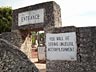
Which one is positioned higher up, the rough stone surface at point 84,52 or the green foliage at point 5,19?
the green foliage at point 5,19

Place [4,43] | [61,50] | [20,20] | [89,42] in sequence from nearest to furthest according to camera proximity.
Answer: [4,43] < [89,42] < [61,50] < [20,20]

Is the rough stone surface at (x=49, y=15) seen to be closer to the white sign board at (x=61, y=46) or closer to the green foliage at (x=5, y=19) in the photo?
the white sign board at (x=61, y=46)

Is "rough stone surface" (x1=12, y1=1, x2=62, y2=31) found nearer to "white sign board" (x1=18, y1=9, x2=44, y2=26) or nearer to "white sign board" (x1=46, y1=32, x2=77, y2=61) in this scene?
"white sign board" (x1=18, y1=9, x2=44, y2=26)

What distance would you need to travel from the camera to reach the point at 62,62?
8.07m

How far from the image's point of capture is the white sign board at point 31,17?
29.2 ft

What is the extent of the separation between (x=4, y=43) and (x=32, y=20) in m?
7.22

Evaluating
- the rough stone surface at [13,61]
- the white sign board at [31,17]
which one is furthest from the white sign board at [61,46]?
the rough stone surface at [13,61]

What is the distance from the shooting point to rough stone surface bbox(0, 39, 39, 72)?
180 centimetres

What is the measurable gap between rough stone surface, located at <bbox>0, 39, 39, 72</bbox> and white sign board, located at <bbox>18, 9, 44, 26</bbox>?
691 centimetres

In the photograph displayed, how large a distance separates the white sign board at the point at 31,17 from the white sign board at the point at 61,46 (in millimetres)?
892

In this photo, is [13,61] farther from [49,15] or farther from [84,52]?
[49,15]

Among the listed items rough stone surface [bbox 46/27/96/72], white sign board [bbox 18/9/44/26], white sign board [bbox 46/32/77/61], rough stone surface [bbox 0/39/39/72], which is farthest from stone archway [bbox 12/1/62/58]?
rough stone surface [bbox 0/39/39/72]

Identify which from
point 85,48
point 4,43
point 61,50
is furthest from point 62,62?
point 4,43

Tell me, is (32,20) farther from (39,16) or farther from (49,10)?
(49,10)
